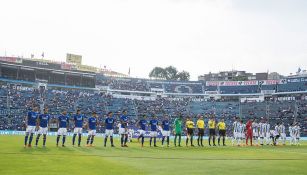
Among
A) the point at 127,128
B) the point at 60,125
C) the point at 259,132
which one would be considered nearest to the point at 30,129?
the point at 60,125

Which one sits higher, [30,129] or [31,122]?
[31,122]

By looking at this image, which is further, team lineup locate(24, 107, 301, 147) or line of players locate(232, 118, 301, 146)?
line of players locate(232, 118, 301, 146)

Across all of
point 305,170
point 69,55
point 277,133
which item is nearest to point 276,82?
point 277,133

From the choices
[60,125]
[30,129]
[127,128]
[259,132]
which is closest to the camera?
[30,129]

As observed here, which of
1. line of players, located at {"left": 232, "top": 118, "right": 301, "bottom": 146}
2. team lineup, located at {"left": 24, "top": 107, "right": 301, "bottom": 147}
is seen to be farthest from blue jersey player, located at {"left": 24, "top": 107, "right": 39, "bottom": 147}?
line of players, located at {"left": 232, "top": 118, "right": 301, "bottom": 146}

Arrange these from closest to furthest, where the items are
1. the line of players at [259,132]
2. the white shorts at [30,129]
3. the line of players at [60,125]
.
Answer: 1. the white shorts at [30,129]
2. the line of players at [60,125]
3. the line of players at [259,132]

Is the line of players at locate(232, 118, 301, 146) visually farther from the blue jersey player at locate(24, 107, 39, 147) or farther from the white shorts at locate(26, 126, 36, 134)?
the white shorts at locate(26, 126, 36, 134)

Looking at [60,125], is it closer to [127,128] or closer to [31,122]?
[31,122]

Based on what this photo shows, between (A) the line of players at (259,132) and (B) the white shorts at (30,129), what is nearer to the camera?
(B) the white shorts at (30,129)

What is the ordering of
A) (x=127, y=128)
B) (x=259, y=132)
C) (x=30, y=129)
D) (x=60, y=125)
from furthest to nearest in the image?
(x=259, y=132) < (x=127, y=128) < (x=60, y=125) < (x=30, y=129)

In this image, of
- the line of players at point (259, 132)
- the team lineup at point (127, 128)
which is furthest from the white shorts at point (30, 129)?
the line of players at point (259, 132)

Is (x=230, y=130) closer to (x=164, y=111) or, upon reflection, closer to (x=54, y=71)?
(x=164, y=111)

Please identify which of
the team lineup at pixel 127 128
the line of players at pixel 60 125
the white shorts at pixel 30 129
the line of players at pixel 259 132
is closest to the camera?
the white shorts at pixel 30 129

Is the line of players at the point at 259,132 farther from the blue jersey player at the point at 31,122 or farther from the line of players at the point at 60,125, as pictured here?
the blue jersey player at the point at 31,122
